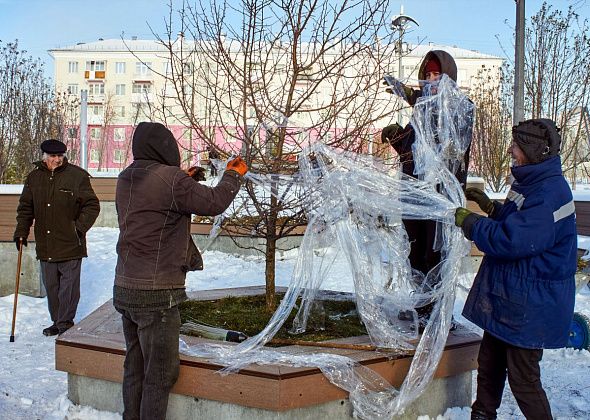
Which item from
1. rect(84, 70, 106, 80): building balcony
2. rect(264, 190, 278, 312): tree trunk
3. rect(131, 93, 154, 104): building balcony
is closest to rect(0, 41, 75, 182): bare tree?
rect(131, 93, 154, 104): building balcony

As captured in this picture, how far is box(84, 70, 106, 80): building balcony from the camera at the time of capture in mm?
51375

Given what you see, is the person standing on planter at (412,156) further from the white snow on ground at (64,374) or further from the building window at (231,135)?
the building window at (231,135)

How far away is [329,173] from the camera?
392 centimetres

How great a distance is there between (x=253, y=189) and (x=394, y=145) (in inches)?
40.1

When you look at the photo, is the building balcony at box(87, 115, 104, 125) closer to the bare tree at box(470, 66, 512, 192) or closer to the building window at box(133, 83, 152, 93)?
the building window at box(133, 83, 152, 93)

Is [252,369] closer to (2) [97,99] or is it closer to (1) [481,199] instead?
(1) [481,199]

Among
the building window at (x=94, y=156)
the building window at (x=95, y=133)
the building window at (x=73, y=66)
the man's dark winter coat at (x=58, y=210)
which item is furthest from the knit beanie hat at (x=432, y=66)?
the building window at (x=73, y=66)

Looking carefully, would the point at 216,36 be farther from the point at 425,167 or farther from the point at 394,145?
the point at 425,167

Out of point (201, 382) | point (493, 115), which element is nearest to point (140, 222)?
point (201, 382)

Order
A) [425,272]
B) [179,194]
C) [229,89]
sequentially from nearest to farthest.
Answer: [179,194] < [425,272] < [229,89]

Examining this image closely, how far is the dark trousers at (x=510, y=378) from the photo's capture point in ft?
11.4

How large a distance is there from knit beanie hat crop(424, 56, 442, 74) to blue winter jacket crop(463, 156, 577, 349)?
1168 millimetres

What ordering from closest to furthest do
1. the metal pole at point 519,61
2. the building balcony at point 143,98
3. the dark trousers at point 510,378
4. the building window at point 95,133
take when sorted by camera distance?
1. the dark trousers at point 510,378
2. the building balcony at point 143,98
3. the metal pole at point 519,61
4. the building window at point 95,133

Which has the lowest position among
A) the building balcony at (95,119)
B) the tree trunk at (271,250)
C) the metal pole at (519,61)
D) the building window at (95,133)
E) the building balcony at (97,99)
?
the tree trunk at (271,250)
